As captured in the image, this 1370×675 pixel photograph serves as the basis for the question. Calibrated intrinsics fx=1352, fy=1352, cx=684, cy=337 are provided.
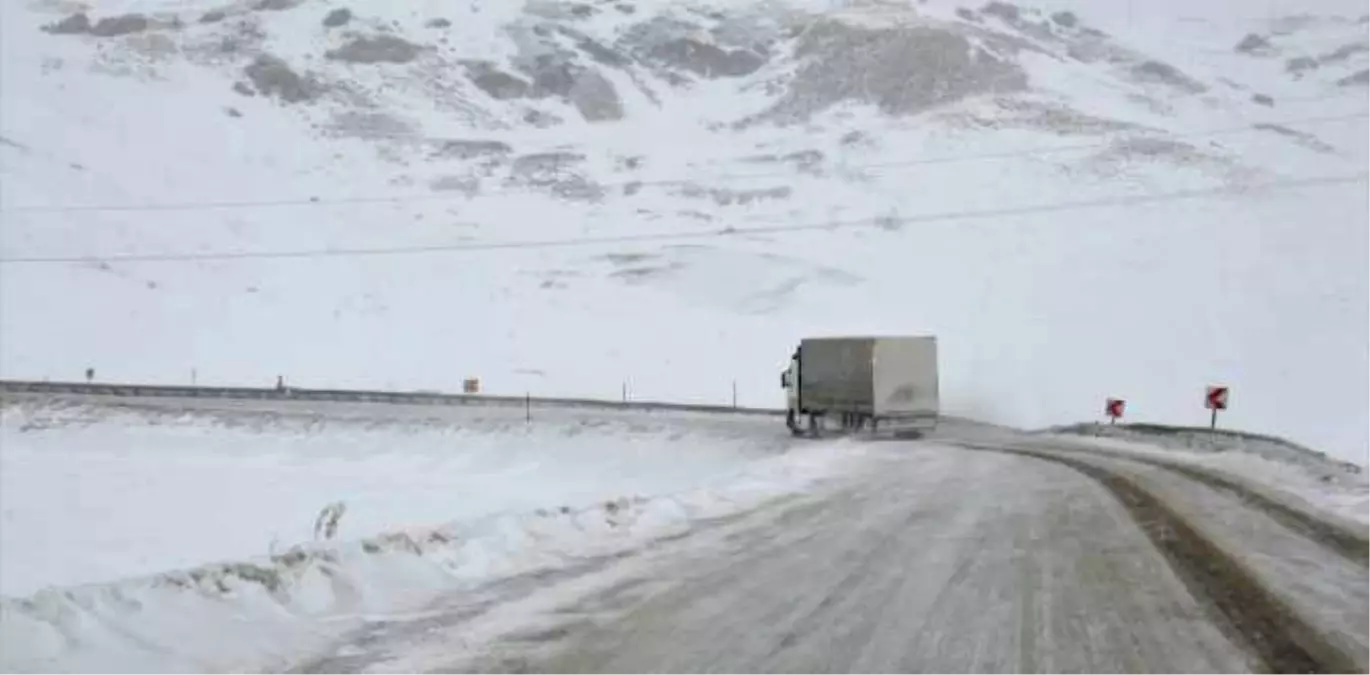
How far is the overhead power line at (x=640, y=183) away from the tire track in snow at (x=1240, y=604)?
8400 cm

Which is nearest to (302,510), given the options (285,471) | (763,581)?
(285,471)

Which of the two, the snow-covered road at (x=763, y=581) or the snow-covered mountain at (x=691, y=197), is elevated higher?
the snow-covered mountain at (x=691, y=197)

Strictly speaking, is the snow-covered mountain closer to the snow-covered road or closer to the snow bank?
the snow bank

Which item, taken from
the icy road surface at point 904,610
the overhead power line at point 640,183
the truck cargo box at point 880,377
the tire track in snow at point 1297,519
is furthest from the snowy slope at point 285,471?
the overhead power line at point 640,183

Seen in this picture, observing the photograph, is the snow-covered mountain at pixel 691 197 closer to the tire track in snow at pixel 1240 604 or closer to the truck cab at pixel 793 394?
the truck cab at pixel 793 394

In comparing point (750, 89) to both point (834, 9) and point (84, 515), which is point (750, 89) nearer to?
point (834, 9)

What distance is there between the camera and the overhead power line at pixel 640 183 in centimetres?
8856

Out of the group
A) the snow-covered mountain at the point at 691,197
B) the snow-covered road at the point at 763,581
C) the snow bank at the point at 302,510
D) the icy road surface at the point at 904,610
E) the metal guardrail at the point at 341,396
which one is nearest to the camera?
the icy road surface at the point at 904,610

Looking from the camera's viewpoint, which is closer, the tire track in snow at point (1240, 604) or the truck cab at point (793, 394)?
the tire track in snow at point (1240, 604)

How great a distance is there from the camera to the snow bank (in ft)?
25.8

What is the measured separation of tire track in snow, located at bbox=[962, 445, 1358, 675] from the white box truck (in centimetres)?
2309

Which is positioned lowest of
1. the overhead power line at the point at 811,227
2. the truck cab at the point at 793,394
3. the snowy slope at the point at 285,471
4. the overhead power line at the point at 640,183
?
the snowy slope at the point at 285,471

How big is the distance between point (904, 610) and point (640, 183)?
91205 millimetres

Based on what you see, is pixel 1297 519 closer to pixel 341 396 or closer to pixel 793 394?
pixel 793 394
